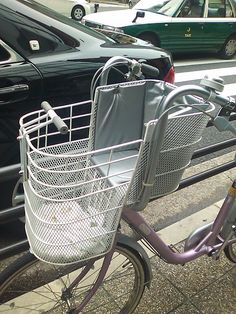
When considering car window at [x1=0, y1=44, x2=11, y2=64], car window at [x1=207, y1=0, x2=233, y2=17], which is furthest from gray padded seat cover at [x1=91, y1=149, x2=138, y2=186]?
car window at [x1=207, y1=0, x2=233, y2=17]

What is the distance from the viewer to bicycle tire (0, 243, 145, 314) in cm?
191

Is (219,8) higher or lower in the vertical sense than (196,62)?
higher

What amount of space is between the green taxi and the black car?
4.86 m

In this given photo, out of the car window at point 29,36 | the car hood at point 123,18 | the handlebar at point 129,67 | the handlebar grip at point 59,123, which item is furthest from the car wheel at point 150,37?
the handlebar grip at point 59,123

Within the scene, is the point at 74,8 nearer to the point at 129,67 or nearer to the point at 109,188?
the point at 129,67

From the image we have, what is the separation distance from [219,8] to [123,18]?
2822mm

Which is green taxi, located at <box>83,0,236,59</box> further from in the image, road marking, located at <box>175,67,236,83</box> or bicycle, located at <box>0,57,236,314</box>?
bicycle, located at <box>0,57,236,314</box>

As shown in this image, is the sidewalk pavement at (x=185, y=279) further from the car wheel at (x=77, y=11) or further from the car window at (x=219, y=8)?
the car wheel at (x=77, y=11)

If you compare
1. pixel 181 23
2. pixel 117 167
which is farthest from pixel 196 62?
pixel 117 167

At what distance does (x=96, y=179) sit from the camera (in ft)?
4.36

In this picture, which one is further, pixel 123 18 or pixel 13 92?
pixel 123 18

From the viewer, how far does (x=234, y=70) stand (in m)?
8.69

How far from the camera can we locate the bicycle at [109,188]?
1354 mm

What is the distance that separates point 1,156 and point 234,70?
24.2 feet
